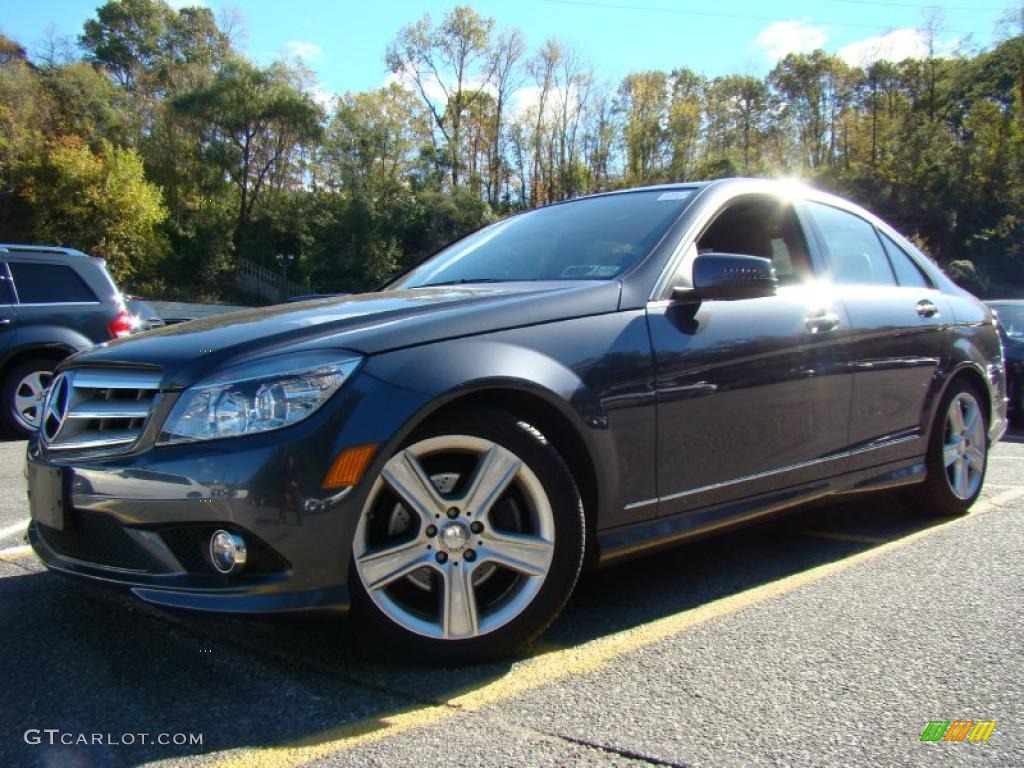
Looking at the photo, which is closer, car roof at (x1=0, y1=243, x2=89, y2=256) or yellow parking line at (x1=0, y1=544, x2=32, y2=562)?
yellow parking line at (x1=0, y1=544, x2=32, y2=562)

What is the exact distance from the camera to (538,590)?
2.57 metres

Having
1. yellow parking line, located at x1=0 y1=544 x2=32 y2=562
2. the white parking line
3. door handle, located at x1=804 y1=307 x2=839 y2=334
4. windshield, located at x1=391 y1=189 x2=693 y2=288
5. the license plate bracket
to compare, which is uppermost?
windshield, located at x1=391 y1=189 x2=693 y2=288

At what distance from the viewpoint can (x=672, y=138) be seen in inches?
2265

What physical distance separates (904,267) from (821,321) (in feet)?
3.99


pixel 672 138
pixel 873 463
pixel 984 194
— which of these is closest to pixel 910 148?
pixel 984 194

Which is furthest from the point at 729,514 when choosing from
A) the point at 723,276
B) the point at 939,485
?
the point at 939,485

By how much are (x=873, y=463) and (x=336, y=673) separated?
8.49 feet

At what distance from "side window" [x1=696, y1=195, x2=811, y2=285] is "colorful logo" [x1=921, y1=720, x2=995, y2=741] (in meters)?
2.02

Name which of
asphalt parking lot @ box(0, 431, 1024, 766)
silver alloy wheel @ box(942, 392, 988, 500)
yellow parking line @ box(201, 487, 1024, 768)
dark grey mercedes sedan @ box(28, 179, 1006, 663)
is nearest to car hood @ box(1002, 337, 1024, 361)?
silver alloy wheel @ box(942, 392, 988, 500)

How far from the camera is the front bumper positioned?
2.22 m

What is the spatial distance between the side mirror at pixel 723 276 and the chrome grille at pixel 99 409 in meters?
1.79

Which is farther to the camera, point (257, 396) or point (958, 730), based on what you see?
point (257, 396)

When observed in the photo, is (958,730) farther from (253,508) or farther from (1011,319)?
(1011,319)

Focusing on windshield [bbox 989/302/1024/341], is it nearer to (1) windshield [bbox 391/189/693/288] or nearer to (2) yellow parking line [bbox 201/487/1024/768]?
Result: (2) yellow parking line [bbox 201/487/1024/768]
